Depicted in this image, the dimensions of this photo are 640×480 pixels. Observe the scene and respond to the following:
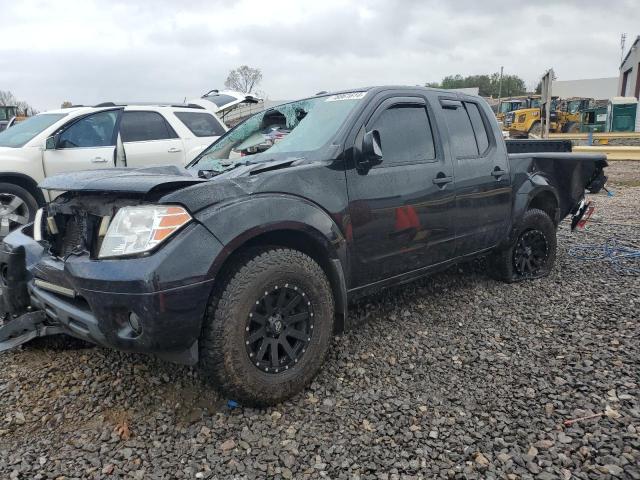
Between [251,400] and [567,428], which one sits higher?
[251,400]

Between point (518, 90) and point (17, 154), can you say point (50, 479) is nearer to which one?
point (17, 154)

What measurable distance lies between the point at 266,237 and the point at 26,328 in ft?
5.39

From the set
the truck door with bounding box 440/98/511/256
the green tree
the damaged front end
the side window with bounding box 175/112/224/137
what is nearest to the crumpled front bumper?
the damaged front end

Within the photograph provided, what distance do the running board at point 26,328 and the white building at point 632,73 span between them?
42.7 meters

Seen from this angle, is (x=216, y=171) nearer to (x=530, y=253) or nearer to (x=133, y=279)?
(x=133, y=279)

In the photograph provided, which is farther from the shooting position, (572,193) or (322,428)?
(572,193)

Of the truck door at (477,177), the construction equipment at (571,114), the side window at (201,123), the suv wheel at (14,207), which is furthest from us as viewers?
the construction equipment at (571,114)

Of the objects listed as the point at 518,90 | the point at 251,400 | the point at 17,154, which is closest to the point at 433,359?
the point at 251,400

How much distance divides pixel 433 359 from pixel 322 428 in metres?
1.04

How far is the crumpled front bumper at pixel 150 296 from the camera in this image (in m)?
2.24

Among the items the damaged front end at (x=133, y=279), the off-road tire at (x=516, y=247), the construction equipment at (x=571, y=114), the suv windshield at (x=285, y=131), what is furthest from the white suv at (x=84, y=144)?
the construction equipment at (x=571, y=114)

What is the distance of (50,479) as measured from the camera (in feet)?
7.19

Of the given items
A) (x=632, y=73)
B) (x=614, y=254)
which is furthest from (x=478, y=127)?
(x=632, y=73)

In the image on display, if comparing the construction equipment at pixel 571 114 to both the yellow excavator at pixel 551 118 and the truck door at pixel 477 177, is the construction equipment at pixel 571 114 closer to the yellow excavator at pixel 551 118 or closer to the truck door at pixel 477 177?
the yellow excavator at pixel 551 118
